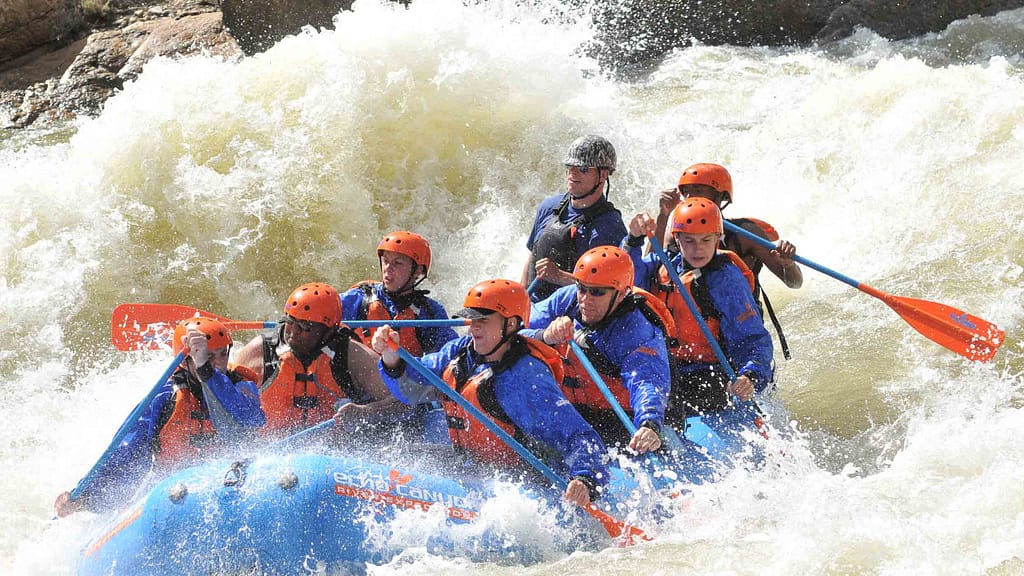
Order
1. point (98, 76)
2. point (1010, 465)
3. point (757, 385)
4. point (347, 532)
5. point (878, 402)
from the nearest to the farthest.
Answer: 1. point (347, 532)
2. point (1010, 465)
3. point (757, 385)
4. point (878, 402)
5. point (98, 76)

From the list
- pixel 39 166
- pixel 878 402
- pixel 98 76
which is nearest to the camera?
pixel 878 402

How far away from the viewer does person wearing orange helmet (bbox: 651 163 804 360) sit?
18.5 ft

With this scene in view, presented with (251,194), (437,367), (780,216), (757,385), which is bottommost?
(780,216)

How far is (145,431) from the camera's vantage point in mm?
4824

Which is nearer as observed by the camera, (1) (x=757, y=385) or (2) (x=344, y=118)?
(1) (x=757, y=385)

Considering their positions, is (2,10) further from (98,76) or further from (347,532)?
(347,532)

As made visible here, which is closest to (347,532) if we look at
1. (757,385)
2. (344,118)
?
(757,385)

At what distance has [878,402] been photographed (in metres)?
6.49

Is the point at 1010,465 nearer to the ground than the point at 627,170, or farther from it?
farther from it

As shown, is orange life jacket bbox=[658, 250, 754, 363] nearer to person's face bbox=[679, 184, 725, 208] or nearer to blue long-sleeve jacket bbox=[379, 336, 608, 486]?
person's face bbox=[679, 184, 725, 208]

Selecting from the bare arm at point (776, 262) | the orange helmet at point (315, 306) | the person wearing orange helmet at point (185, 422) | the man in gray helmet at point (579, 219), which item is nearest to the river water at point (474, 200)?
the person wearing orange helmet at point (185, 422)

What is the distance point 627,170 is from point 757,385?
4.54 m

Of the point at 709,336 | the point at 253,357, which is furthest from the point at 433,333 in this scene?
the point at 709,336

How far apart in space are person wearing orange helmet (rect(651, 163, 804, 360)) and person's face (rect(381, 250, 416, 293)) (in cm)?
120
